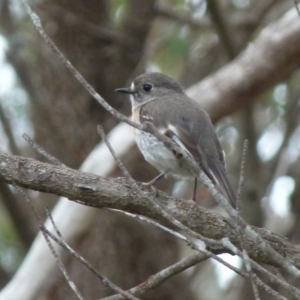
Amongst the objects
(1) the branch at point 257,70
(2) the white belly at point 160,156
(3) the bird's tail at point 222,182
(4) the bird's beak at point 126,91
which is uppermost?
(1) the branch at point 257,70

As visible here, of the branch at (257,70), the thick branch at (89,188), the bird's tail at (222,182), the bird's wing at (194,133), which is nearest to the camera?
the thick branch at (89,188)

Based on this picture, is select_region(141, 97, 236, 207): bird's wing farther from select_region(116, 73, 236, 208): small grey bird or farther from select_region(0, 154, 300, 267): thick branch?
select_region(0, 154, 300, 267): thick branch

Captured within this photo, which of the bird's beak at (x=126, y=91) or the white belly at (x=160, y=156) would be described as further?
the bird's beak at (x=126, y=91)

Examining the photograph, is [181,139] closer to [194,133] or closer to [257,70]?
[194,133]

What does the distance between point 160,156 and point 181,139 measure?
169 millimetres

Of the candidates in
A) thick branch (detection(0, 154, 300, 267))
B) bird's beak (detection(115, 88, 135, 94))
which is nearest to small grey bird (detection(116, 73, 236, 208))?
bird's beak (detection(115, 88, 135, 94))

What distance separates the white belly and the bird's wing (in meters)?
0.10

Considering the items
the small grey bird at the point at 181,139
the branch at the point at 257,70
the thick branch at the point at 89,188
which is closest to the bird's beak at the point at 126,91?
the small grey bird at the point at 181,139

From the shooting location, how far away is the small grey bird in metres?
4.22

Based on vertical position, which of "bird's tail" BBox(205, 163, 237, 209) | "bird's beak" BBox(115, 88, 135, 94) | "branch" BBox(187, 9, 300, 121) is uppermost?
"branch" BBox(187, 9, 300, 121)

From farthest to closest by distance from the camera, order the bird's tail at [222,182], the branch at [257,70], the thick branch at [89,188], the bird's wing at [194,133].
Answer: the branch at [257,70] < the bird's wing at [194,133] < the bird's tail at [222,182] < the thick branch at [89,188]

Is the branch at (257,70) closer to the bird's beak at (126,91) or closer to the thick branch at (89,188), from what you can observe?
the bird's beak at (126,91)

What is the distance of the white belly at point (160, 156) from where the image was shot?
436cm

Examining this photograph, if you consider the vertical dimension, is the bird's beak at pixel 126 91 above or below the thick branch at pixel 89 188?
above
